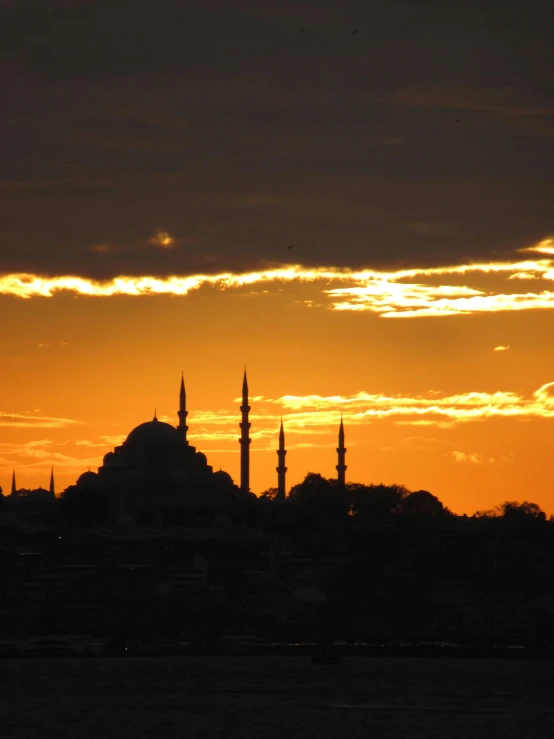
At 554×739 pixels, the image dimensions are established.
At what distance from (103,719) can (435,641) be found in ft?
214

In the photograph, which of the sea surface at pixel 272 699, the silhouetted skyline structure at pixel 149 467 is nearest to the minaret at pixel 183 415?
the silhouetted skyline structure at pixel 149 467

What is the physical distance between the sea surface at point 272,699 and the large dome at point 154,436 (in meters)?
57.7

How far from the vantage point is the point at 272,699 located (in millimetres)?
97562

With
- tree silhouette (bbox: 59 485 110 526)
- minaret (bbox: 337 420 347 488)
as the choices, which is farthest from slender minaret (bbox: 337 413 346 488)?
tree silhouette (bbox: 59 485 110 526)

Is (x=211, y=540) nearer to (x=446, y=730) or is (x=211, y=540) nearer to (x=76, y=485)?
(x=76, y=485)

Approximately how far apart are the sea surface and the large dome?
57680mm

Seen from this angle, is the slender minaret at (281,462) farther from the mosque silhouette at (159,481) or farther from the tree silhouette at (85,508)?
the tree silhouette at (85,508)

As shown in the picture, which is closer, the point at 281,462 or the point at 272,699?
the point at 272,699

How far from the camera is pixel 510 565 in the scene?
173 metres

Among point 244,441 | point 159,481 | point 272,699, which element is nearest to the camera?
point 272,699

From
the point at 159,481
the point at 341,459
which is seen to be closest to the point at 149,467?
the point at 159,481

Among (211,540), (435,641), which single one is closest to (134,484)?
(211,540)

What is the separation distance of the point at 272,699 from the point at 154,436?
94317 millimetres

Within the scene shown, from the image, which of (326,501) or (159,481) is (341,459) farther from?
(159,481)
